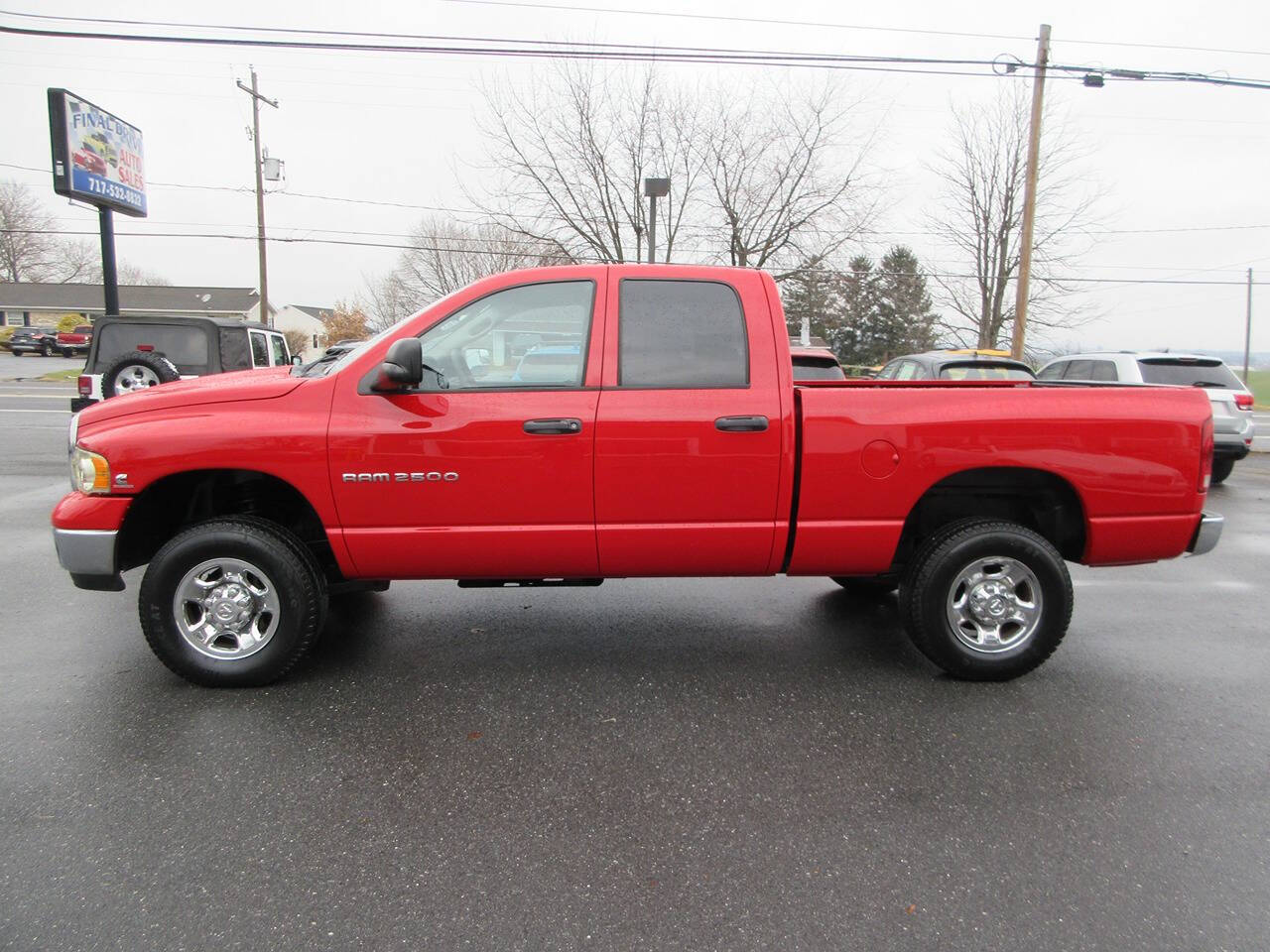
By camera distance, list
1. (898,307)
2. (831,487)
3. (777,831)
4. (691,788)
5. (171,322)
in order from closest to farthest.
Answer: (777,831) → (691,788) → (831,487) → (171,322) → (898,307)

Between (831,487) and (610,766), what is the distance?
1600mm

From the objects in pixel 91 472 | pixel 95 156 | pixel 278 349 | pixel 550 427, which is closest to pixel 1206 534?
pixel 550 427

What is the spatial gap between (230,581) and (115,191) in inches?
780

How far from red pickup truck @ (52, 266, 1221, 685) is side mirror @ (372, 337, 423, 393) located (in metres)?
0.03

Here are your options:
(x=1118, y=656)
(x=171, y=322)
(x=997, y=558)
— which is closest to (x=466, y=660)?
(x=997, y=558)

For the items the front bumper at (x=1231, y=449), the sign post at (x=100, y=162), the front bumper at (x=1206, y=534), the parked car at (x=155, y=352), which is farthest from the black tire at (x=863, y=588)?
the sign post at (x=100, y=162)

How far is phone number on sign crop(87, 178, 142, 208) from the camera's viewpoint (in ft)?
58.6

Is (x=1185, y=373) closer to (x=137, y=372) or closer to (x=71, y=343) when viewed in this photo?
(x=137, y=372)

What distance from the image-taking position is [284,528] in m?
3.69

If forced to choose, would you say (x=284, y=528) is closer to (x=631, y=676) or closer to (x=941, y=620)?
(x=631, y=676)

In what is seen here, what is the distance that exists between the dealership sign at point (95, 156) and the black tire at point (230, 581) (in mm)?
18063

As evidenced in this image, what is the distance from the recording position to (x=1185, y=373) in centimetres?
971

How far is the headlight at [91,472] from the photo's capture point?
3451mm

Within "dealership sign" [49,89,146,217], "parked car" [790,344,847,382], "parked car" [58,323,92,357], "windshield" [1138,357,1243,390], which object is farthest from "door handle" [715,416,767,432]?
"parked car" [58,323,92,357]
